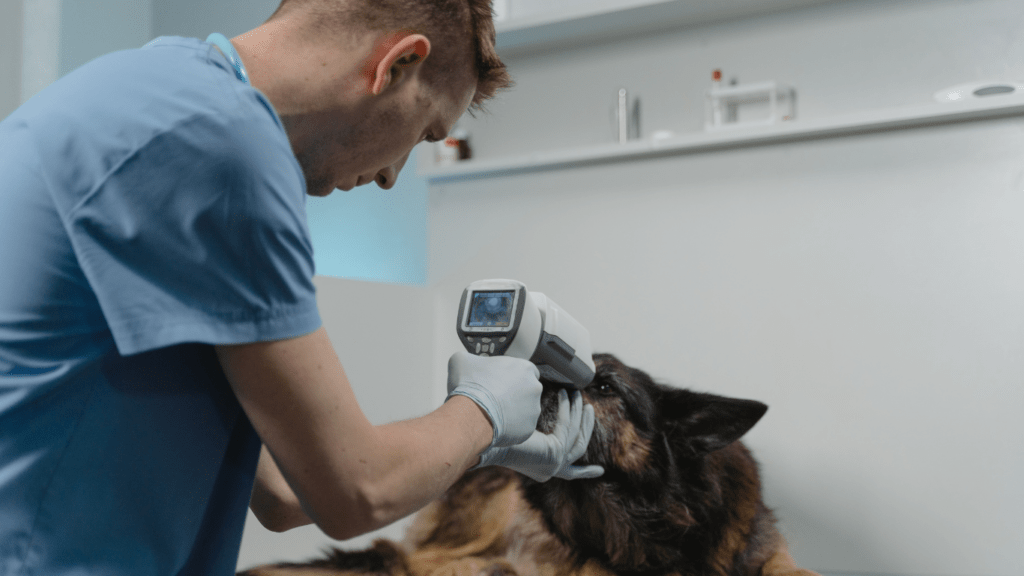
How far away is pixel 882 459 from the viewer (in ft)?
6.36

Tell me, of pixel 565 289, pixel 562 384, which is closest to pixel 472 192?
pixel 565 289

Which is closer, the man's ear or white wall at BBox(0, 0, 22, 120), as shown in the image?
the man's ear

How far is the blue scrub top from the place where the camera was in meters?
0.54

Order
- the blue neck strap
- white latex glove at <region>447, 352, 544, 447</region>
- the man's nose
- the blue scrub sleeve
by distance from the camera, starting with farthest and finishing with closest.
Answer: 1. the man's nose
2. white latex glove at <region>447, 352, 544, 447</region>
3. the blue neck strap
4. the blue scrub sleeve

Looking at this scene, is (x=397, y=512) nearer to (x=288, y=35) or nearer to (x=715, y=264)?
(x=288, y=35)

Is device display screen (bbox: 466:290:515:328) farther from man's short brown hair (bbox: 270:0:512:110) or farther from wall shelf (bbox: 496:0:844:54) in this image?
wall shelf (bbox: 496:0:844:54)

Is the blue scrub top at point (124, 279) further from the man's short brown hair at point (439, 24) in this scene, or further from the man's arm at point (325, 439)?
the man's short brown hair at point (439, 24)

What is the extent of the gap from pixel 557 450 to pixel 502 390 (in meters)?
0.25

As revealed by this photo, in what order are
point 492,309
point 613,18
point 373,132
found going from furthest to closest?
point 613,18 → point 492,309 → point 373,132

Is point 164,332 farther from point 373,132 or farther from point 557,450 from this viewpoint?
point 557,450

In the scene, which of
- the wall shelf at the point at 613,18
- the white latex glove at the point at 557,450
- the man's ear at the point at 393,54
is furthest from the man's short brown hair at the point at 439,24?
the wall shelf at the point at 613,18

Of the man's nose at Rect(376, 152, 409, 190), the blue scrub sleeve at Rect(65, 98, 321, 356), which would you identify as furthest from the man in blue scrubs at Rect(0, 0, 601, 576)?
the man's nose at Rect(376, 152, 409, 190)

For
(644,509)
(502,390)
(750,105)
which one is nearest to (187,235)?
(502,390)

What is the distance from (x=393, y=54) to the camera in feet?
2.39
